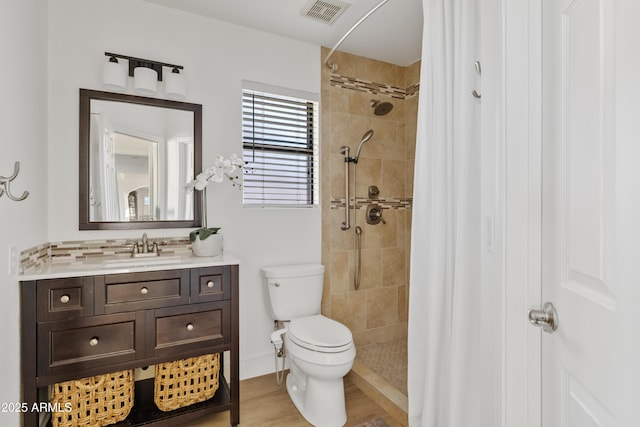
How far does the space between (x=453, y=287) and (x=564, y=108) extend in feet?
2.78

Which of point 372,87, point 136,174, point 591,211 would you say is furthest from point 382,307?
point 591,211

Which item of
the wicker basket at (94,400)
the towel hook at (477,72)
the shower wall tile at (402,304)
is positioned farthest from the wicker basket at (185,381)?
the towel hook at (477,72)

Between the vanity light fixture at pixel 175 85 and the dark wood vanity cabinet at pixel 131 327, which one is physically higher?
the vanity light fixture at pixel 175 85

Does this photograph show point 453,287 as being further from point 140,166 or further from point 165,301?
point 140,166

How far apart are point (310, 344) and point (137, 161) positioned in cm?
157

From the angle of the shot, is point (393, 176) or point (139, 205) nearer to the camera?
point (139, 205)

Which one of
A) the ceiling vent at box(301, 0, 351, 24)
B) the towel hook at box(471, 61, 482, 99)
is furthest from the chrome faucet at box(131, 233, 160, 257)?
the towel hook at box(471, 61, 482, 99)

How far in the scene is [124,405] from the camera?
170 centimetres

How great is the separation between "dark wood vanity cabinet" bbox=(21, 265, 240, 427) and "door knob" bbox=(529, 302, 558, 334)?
1.46 m

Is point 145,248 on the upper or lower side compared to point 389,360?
upper

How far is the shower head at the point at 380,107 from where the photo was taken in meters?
2.75

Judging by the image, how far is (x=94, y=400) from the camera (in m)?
1.61

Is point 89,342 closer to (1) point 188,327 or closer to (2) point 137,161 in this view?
(1) point 188,327

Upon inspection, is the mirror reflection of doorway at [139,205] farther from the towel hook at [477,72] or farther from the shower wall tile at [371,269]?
the towel hook at [477,72]
